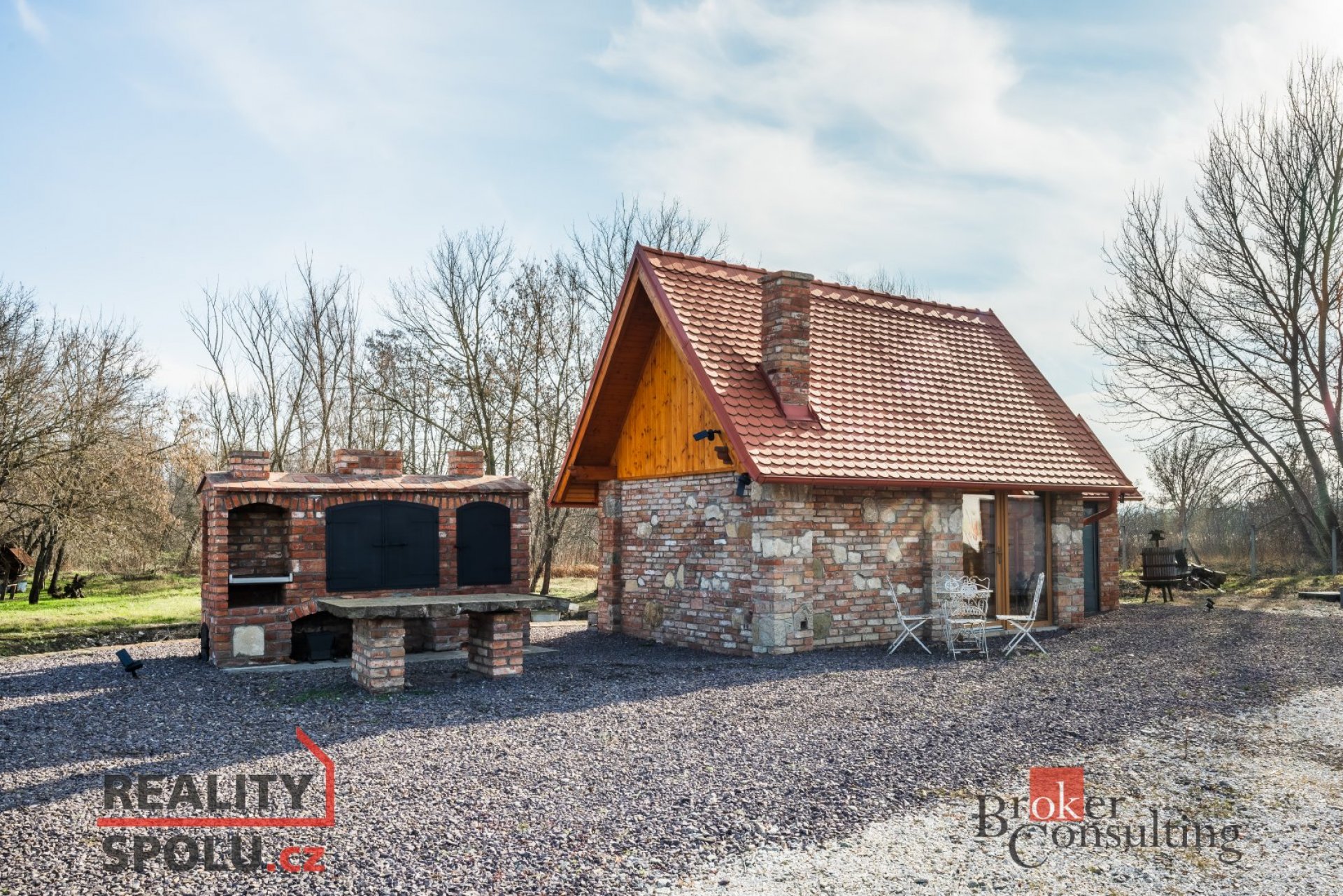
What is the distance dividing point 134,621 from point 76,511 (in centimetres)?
396

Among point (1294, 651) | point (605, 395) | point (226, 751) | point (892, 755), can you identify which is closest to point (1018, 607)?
point (1294, 651)

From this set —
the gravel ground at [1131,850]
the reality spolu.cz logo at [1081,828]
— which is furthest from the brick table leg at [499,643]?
the reality spolu.cz logo at [1081,828]

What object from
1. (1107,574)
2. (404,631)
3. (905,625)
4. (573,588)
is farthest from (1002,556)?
(573,588)

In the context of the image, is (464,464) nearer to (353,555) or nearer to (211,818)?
(353,555)

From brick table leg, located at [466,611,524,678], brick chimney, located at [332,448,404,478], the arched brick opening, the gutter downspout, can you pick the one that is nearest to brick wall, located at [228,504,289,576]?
the arched brick opening

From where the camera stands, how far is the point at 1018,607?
1405cm

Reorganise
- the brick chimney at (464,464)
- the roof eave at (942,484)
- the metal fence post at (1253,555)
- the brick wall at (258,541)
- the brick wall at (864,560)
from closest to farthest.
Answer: the roof eave at (942,484) → the brick wall at (864,560) → the brick wall at (258,541) → the brick chimney at (464,464) → the metal fence post at (1253,555)

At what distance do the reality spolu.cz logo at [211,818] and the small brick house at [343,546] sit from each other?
17.1 feet

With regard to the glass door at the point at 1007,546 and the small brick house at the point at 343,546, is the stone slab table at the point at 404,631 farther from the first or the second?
the glass door at the point at 1007,546

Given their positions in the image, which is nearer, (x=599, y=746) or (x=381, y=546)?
(x=599, y=746)

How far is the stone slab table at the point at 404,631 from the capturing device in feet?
31.0

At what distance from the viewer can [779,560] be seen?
11508 mm

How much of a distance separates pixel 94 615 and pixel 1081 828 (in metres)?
19.0

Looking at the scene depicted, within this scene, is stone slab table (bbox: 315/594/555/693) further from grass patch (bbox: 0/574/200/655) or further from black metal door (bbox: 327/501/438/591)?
grass patch (bbox: 0/574/200/655)
